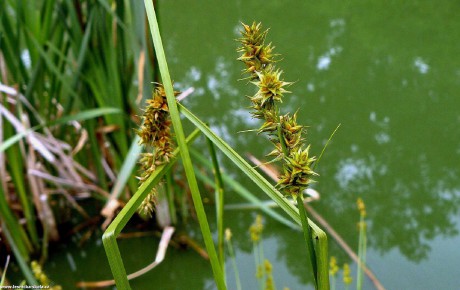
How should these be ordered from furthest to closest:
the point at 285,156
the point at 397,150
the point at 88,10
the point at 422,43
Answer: the point at 422,43 < the point at 397,150 < the point at 88,10 < the point at 285,156

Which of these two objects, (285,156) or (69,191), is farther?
(69,191)

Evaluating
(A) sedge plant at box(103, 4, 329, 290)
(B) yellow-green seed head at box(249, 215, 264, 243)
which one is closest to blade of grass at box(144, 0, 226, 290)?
(A) sedge plant at box(103, 4, 329, 290)

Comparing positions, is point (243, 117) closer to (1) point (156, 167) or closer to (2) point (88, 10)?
(2) point (88, 10)

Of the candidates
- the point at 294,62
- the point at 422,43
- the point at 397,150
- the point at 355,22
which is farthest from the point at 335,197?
the point at 355,22

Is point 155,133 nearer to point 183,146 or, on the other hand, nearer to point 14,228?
point 183,146

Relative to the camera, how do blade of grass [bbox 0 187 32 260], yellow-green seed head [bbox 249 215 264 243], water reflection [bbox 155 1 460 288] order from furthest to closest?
1. water reflection [bbox 155 1 460 288]
2. blade of grass [bbox 0 187 32 260]
3. yellow-green seed head [bbox 249 215 264 243]

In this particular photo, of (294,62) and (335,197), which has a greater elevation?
(294,62)

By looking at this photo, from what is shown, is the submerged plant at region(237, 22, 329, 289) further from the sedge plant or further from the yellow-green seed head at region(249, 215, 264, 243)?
the yellow-green seed head at region(249, 215, 264, 243)
